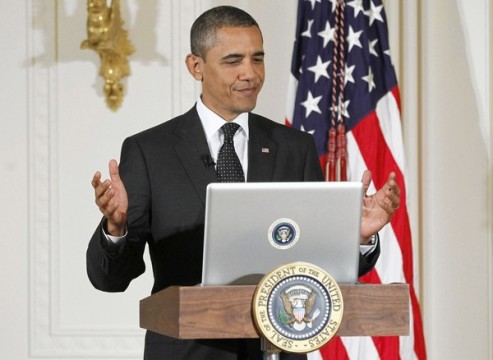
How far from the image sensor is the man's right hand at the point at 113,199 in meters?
2.38

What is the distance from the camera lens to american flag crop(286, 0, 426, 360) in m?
4.40

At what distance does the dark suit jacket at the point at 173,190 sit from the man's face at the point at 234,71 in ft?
0.32

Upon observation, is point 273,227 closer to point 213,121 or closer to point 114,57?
point 213,121

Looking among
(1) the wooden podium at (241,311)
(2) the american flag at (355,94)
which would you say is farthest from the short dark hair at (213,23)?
(2) the american flag at (355,94)

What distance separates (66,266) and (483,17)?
95.5 inches

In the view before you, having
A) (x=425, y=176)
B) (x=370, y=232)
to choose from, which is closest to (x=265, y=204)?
(x=370, y=232)

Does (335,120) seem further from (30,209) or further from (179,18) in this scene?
(30,209)

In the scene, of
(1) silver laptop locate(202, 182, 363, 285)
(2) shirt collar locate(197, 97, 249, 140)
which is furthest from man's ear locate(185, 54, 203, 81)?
(1) silver laptop locate(202, 182, 363, 285)

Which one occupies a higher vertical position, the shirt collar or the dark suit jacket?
the shirt collar

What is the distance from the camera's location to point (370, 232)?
256cm

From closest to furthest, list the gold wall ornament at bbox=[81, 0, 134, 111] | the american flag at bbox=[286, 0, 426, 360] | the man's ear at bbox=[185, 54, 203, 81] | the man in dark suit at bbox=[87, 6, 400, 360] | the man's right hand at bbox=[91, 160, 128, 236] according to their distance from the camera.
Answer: the man's right hand at bbox=[91, 160, 128, 236]
the man in dark suit at bbox=[87, 6, 400, 360]
the man's ear at bbox=[185, 54, 203, 81]
the american flag at bbox=[286, 0, 426, 360]
the gold wall ornament at bbox=[81, 0, 134, 111]

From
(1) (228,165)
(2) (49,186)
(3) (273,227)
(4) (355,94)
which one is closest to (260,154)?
(1) (228,165)

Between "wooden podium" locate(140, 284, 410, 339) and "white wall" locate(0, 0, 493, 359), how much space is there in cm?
261

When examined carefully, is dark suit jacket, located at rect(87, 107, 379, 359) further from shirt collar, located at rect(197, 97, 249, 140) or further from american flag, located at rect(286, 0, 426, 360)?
american flag, located at rect(286, 0, 426, 360)
